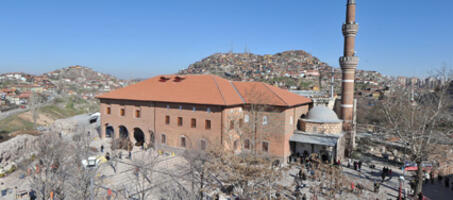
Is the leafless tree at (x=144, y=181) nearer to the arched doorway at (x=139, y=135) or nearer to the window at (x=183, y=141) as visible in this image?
the window at (x=183, y=141)

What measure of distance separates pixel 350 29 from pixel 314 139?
1261 cm

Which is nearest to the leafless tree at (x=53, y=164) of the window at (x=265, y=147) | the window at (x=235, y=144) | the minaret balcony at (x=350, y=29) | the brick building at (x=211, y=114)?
the brick building at (x=211, y=114)

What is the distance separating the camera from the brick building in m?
24.6

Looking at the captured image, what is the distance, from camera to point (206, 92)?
26.1 meters

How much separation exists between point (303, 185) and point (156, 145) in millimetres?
15351

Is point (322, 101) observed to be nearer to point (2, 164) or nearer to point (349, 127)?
point (349, 127)

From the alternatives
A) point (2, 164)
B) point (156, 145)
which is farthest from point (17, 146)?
point (156, 145)

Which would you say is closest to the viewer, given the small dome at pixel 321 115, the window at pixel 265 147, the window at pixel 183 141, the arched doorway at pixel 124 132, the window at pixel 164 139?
the window at pixel 265 147

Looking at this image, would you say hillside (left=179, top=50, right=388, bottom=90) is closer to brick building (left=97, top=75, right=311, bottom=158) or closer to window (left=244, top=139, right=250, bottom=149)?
brick building (left=97, top=75, right=311, bottom=158)

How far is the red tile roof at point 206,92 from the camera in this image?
25141 mm

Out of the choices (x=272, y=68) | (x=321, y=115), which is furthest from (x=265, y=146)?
(x=272, y=68)

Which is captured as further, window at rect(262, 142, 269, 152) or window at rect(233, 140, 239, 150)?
window at rect(233, 140, 239, 150)

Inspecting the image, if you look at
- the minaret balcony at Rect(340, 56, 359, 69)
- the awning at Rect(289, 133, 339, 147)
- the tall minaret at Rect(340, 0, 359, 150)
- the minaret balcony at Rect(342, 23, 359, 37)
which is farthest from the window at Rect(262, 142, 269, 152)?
the minaret balcony at Rect(342, 23, 359, 37)

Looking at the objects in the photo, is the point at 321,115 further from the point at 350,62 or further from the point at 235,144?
the point at 235,144
